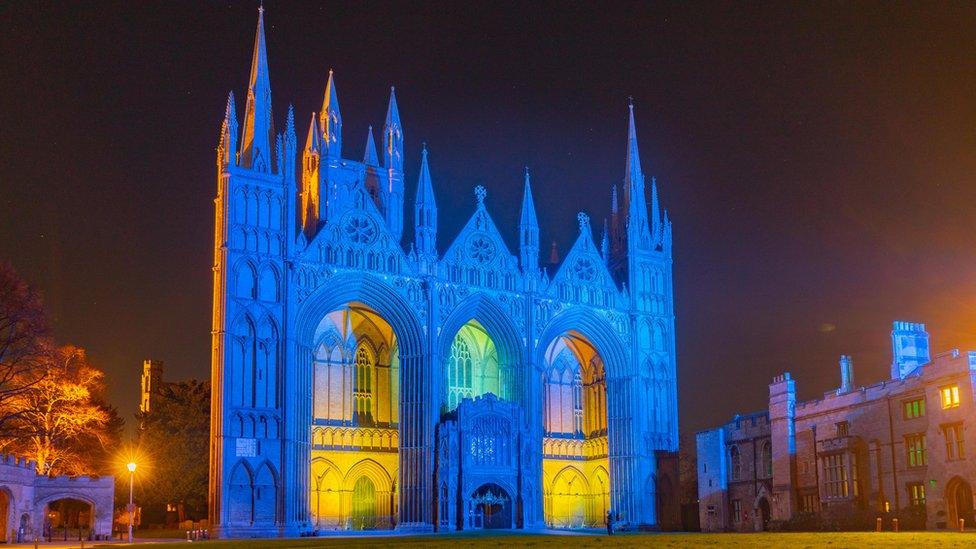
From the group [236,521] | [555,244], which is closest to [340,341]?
[236,521]

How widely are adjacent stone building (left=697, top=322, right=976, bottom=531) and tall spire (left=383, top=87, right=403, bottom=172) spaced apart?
79.4 feet

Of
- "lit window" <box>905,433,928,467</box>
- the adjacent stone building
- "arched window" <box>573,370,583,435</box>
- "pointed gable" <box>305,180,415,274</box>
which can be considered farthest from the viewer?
"arched window" <box>573,370,583,435</box>

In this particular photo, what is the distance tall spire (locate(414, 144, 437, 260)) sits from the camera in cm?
5997

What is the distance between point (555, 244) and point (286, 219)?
31378 mm

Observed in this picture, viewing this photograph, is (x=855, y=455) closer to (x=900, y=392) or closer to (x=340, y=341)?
(x=900, y=392)

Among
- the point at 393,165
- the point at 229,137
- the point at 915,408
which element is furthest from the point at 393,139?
the point at 915,408

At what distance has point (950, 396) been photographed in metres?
45.7

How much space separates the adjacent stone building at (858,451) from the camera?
149 ft

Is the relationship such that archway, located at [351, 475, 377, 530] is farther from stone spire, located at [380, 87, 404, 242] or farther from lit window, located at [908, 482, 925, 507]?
lit window, located at [908, 482, 925, 507]

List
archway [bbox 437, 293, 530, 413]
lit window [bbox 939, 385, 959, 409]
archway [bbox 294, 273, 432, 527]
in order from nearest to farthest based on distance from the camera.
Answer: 1. lit window [bbox 939, 385, 959, 409]
2. archway [bbox 294, 273, 432, 527]
3. archway [bbox 437, 293, 530, 413]

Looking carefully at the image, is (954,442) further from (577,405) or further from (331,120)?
(331,120)

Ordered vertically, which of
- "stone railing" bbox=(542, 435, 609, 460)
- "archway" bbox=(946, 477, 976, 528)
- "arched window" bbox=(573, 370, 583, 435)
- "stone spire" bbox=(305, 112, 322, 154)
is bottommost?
"archway" bbox=(946, 477, 976, 528)

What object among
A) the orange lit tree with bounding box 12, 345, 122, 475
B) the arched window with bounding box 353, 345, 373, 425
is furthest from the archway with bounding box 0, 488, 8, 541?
the arched window with bounding box 353, 345, 373, 425

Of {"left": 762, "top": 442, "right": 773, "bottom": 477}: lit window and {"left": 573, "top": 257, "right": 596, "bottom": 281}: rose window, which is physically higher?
{"left": 573, "top": 257, "right": 596, "bottom": 281}: rose window
